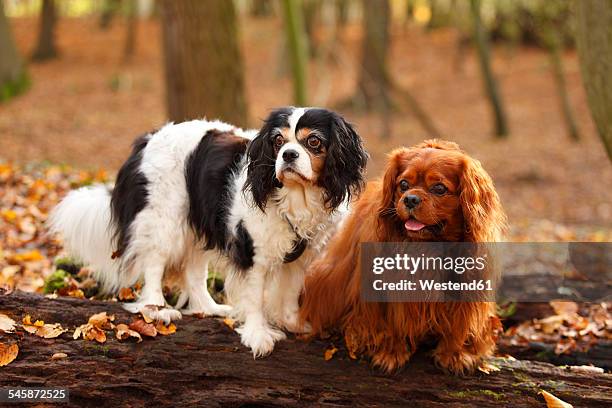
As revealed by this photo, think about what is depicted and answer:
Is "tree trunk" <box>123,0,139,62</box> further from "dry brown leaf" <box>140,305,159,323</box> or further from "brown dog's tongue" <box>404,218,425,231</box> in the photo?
"brown dog's tongue" <box>404,218,425,231</box>

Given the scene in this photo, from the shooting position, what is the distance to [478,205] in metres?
4.05

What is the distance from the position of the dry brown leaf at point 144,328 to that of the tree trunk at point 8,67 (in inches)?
677

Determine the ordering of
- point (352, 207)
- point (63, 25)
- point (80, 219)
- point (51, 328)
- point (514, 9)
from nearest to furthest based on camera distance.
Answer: point (51, 328), point (352, 207), point (80, 219), point (514, 9), point (63, 25)

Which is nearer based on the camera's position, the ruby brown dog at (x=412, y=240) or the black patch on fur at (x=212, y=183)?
the ruby brown dog at (x=412, y=240)

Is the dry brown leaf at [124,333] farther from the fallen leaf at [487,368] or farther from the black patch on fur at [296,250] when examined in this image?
the fallen leaf at [487,368]

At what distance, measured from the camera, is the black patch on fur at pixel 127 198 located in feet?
16.1

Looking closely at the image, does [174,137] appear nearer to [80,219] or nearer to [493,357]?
[80,219]

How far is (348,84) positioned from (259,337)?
23061mm

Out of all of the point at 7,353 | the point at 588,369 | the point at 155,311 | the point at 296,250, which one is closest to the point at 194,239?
the point at 155,311

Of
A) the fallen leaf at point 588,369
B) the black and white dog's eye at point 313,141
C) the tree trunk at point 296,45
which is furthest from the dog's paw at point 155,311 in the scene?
the tree trunk at point 296,45

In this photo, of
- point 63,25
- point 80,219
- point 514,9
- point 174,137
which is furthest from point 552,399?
point 63,25

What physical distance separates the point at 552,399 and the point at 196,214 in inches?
101

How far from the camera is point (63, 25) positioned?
35.6m

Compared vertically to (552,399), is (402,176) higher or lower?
higher
